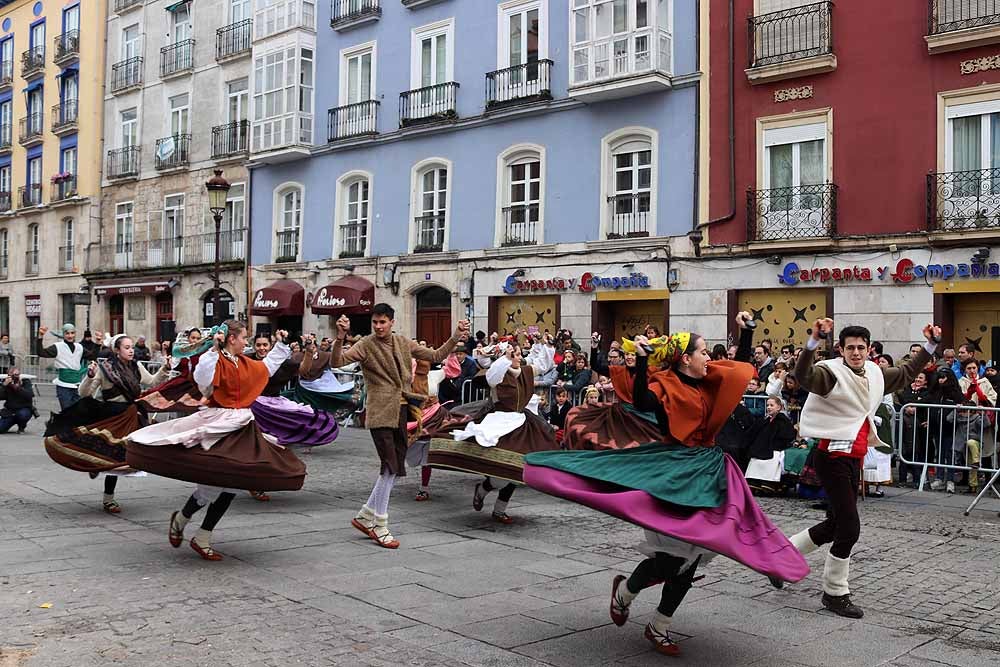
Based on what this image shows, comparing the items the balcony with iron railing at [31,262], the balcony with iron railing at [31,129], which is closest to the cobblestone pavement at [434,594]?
the balcony with iron railing at [31,262]

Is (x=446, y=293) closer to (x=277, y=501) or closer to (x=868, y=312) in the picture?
(x=868, y=312)

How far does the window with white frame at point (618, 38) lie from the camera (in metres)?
20.4

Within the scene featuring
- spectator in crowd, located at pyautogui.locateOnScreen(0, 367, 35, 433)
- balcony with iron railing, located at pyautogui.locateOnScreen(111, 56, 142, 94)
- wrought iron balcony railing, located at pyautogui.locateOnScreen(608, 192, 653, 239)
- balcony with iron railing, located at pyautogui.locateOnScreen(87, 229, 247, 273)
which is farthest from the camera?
balcony with iron railing, located at pyautogui.locateOnScreen(111, 56, 142, 94)

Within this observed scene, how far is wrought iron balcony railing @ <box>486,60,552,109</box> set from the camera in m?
22.5

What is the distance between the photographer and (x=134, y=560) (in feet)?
24.7

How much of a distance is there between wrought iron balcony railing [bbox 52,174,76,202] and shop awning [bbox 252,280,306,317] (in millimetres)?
13856

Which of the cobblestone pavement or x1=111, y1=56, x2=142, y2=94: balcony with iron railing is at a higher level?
x1=111, y1=56, x2=142, y2=94: balcony with iron railing

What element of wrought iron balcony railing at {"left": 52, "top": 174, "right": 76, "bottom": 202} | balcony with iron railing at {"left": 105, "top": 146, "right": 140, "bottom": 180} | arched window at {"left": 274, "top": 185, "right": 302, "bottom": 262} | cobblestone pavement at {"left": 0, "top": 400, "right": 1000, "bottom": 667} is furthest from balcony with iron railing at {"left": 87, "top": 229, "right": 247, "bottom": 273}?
cobblestone pavement at {"left": 0, "top": 400, "right": 1000, "bottom": 667}

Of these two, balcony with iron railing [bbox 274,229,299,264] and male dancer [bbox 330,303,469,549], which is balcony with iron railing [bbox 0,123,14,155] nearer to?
balcony with iron railing [bbox 274,229,299,264]

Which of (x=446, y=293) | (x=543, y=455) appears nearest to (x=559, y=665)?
(x=543, y=455)

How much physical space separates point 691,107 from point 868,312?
5526mm

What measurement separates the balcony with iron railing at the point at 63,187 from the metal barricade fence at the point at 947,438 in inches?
1324

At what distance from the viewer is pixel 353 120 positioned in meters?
27.2

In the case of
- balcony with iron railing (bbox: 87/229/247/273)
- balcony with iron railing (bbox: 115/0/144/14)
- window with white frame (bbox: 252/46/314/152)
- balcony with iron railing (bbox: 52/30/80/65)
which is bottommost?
balcony with iron railing (bbox: 87/229/247/273)
